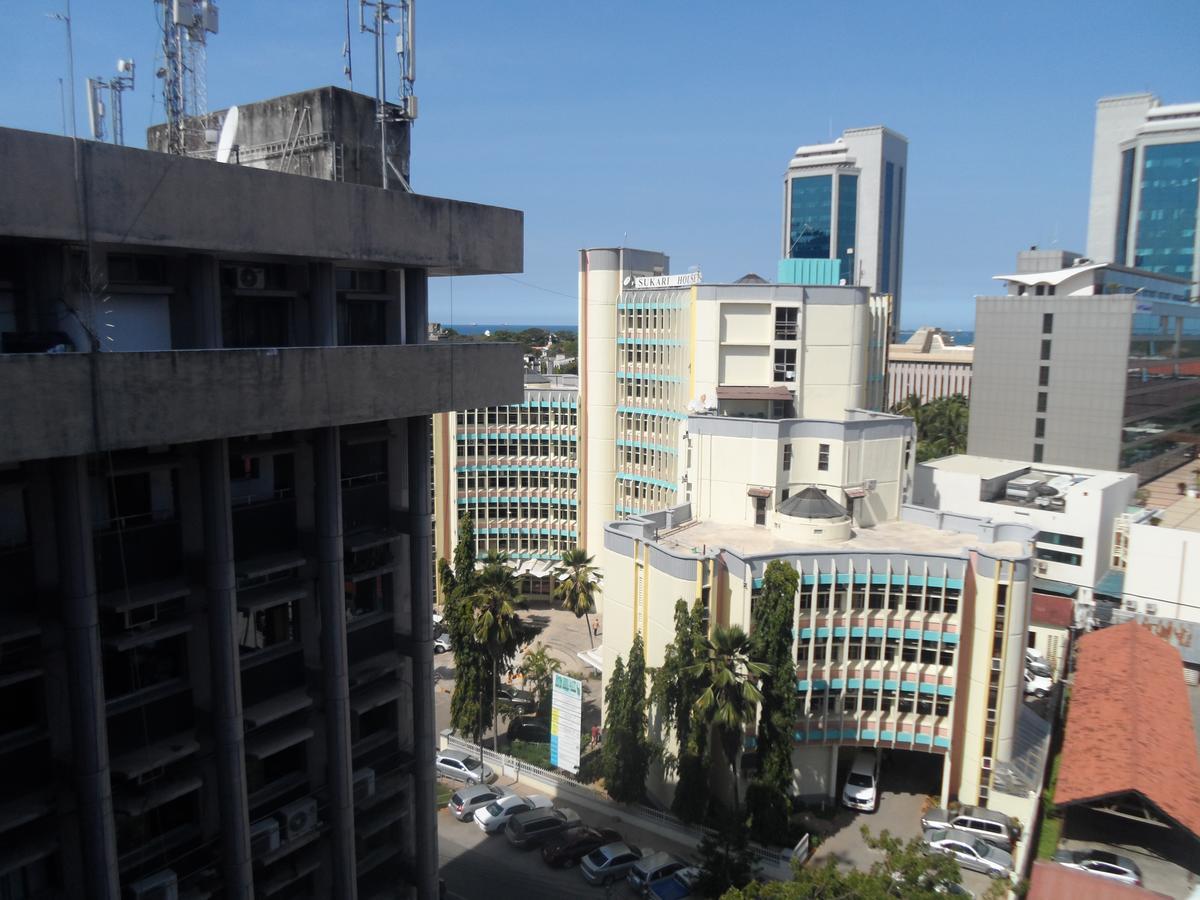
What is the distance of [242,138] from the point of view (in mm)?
18672

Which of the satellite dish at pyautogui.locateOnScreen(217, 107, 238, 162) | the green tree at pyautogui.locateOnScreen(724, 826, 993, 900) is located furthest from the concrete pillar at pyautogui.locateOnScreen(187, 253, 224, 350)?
the green tree at pyautogui.locateOnScreen(724, 826, 993, 900)

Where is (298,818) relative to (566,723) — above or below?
above

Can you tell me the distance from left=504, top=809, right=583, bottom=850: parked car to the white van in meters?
12.7

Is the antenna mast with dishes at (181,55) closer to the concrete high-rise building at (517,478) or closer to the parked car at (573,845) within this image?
the parked car at (573,845)

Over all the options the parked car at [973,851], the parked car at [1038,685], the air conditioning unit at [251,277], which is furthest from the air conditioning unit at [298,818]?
the parked car at [1038,685]

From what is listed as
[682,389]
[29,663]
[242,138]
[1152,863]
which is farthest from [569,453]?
[29,663]

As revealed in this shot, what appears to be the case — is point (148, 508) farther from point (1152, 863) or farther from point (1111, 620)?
point (1111, 620)

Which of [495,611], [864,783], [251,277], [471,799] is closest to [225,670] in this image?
[251,277]

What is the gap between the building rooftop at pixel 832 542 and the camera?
4069 centimetres

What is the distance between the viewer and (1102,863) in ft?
108

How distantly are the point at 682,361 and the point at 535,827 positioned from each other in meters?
30.4

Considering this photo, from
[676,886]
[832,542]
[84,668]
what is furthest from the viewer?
[832,542]

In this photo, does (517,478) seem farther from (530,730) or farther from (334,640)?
(334,640)

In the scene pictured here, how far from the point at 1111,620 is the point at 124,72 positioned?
65.3 meters
